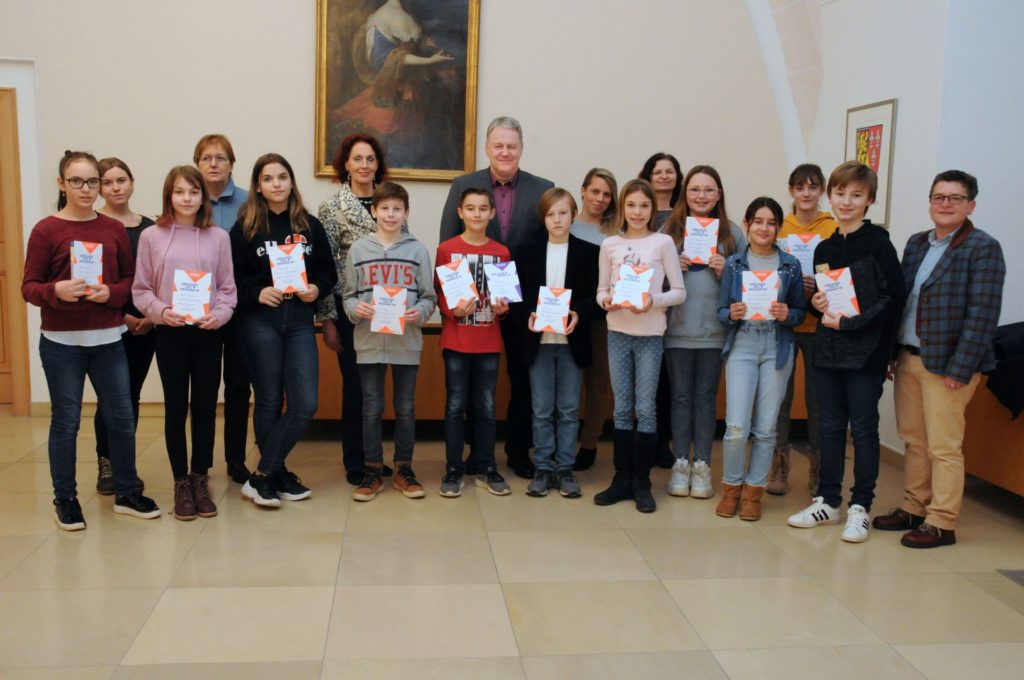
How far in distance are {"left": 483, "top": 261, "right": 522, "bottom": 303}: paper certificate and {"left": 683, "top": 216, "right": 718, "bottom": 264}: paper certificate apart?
2.84 ft

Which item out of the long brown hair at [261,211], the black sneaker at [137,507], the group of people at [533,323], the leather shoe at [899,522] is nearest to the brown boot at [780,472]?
the group of people at [533,323]

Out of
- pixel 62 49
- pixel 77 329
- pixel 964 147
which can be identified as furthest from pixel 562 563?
pixel 62 49

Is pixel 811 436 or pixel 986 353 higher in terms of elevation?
pixel 986 353

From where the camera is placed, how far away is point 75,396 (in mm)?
3695

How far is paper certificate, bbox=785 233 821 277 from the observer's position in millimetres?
4266

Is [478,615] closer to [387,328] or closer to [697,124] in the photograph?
[387,328]

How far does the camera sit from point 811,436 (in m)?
4.48

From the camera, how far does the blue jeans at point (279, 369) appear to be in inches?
157

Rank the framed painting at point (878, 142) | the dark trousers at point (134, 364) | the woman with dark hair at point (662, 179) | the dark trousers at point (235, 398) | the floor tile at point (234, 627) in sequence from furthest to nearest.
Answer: the framed painting at point (878, 142), the woman with dark hair at point (662, 179), the dark trousers at point (235, 398), the dark trousers at point (134, 364), the floor tile at point (234, 627)

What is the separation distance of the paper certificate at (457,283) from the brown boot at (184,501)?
59.0 inches

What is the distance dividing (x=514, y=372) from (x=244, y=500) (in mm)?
1551

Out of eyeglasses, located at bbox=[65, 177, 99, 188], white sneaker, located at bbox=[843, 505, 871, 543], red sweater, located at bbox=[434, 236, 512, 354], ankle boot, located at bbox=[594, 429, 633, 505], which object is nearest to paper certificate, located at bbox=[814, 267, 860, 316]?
white sneaker, located at bbox=[843, 505, 871, 543]

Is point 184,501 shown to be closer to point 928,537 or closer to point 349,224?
point 349,224

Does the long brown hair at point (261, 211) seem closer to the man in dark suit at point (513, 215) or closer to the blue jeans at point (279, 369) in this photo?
the blue jeans at point (279, 369)
